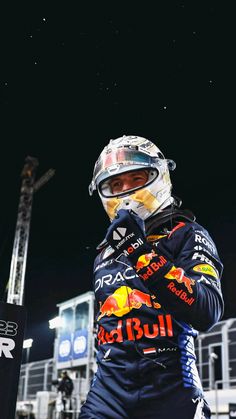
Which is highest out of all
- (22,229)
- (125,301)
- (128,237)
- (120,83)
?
(22,229)

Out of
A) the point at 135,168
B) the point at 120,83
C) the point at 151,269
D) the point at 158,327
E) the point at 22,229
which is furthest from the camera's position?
the point at 22,229

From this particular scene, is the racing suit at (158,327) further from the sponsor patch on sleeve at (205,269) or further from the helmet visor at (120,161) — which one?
the helmet visor at (120,161)

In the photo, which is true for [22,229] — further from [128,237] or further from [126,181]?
[128,237]

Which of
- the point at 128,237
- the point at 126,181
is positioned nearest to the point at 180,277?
the point at 128,237

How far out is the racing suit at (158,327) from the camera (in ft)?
5.50

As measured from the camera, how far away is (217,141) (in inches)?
396

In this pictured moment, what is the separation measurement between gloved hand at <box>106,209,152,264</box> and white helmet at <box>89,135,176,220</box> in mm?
319

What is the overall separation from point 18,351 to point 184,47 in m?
6.08

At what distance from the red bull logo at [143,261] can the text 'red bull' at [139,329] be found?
0.89ft

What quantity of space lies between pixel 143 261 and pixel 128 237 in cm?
10

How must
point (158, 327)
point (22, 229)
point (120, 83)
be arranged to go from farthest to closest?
point (22, 229) → point (120, 83) → point (158, 327)

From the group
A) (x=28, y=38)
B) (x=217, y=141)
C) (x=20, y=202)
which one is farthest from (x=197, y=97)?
(x=20, y=202)

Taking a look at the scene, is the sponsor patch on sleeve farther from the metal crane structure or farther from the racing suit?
the metal crane structure

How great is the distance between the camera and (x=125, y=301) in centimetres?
191
